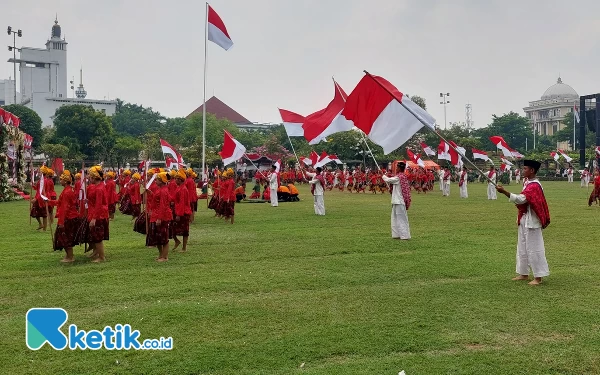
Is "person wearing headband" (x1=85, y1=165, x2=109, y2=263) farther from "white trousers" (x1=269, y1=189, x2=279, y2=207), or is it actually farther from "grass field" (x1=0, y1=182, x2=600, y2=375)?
"white trousers" (x1=269, y1=189, x2=279, y2=207)

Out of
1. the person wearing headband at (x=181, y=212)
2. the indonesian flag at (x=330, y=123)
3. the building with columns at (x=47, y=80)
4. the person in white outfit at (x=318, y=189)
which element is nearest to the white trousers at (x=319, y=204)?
the person in white outfit at (x=318, y=189)

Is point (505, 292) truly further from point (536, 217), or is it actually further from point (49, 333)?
point (49, 333)

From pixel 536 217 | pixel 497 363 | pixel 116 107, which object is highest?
pixel 116 107

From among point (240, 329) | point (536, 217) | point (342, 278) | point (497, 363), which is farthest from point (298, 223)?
point (497, 363)

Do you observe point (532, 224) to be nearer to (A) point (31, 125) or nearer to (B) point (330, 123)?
(B) point (330, 123)

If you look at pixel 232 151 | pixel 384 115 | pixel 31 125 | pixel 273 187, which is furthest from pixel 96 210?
pixel 31 125

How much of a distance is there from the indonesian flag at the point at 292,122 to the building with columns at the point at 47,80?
8578cm

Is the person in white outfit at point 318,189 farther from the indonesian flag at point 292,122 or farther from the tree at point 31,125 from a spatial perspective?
the tree at point 31,125

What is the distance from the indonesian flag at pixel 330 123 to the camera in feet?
55.9

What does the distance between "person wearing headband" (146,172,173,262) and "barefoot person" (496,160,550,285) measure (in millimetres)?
6061

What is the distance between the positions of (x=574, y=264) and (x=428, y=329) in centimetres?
506

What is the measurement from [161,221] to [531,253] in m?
6.41

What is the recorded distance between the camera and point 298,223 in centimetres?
1716

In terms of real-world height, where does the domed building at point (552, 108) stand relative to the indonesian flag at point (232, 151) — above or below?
above
